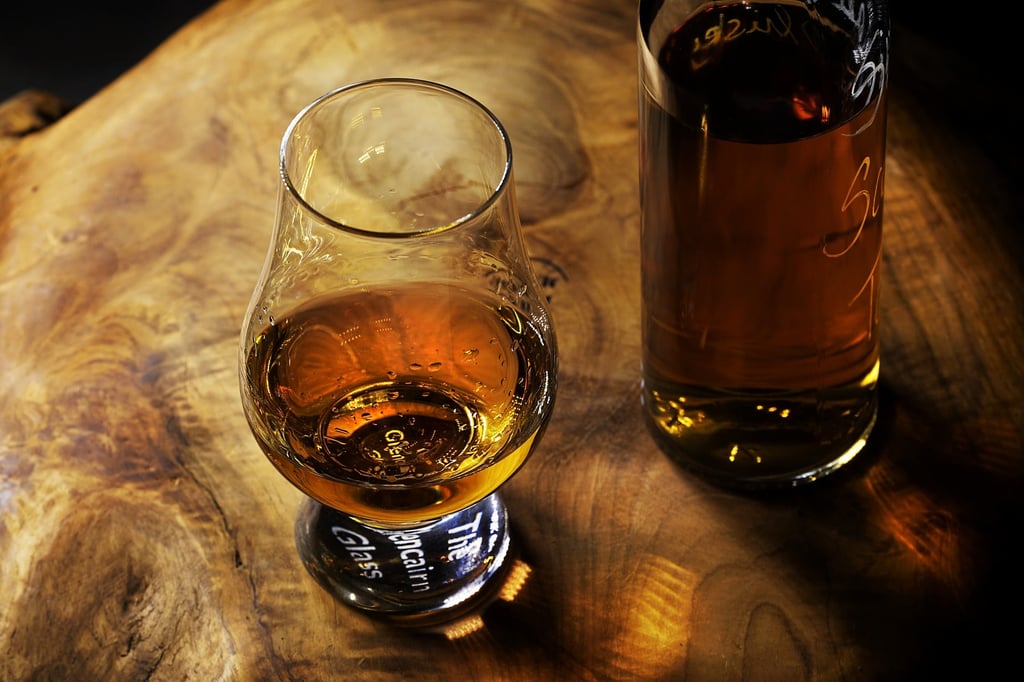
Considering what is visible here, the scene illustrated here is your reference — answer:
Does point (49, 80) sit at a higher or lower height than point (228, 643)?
lower

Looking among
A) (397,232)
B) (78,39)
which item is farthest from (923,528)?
(78,39)

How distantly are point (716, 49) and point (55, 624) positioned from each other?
42 centimetres

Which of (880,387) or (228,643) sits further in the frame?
(880,387)

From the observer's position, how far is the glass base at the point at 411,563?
66 centimetres

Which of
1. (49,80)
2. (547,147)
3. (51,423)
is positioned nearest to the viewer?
(51,423)

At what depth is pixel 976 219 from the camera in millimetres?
809

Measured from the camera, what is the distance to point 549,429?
0.73 m

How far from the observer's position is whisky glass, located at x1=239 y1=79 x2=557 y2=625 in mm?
605

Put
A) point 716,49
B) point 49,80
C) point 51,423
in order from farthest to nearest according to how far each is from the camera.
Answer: point 49,80 → point 51,423 → point 716,49

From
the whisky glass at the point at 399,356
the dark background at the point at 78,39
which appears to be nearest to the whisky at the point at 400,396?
the whisky glass at the point at 399,356

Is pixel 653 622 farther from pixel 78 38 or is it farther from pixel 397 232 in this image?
pixel 78 38

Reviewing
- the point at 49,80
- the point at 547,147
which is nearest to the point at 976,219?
the point at 547,147

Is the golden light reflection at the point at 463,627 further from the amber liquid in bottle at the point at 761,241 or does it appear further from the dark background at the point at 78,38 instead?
the dark background at the point at 78,38

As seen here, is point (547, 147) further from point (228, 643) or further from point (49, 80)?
point (49, 80)
